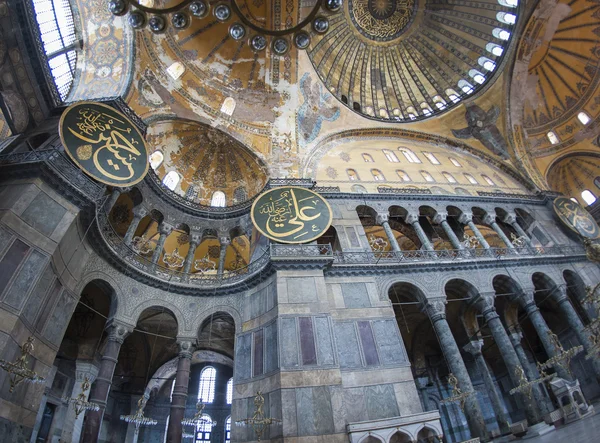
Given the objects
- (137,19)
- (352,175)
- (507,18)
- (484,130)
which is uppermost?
(507,18)

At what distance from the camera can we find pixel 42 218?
7543mm

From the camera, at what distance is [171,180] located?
13.4 metres

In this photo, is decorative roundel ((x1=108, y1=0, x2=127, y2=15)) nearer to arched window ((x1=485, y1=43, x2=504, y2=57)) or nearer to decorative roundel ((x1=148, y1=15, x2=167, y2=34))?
decorative roundel ((x1=148, y1=15, x2=167, y2=34))

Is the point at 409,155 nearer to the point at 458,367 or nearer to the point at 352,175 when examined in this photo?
the point at 352,175

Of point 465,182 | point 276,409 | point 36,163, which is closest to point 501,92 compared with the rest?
point 465,182

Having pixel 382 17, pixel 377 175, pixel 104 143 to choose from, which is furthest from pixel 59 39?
pixel 382 17

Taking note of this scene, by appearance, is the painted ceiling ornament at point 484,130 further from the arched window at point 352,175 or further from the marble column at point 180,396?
the marble column at point 180,396

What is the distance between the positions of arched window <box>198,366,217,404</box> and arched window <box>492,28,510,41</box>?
21875mm

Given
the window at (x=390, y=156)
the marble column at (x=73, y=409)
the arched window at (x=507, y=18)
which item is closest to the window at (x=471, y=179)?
the window at (x=390, y=156)

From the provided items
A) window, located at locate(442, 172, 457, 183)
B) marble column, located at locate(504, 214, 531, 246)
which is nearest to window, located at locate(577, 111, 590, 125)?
marble column, located at locate(504, 214, 531, 246)

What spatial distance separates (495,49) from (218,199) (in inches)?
655

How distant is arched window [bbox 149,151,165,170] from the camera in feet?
41.6

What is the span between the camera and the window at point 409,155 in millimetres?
16548

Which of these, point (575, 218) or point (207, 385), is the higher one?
point (575, 218)
